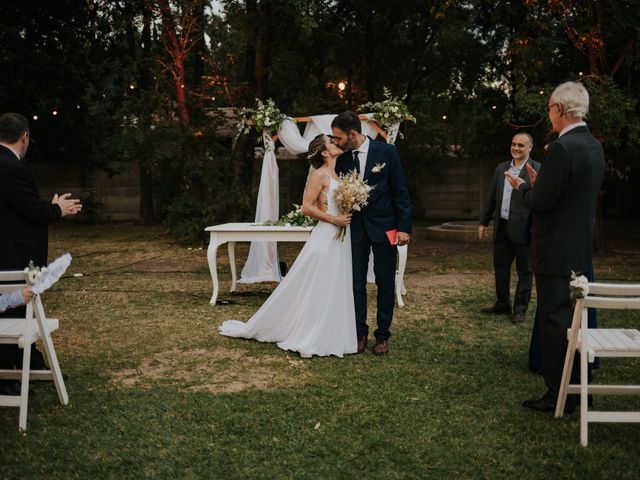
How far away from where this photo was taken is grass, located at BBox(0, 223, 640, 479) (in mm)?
3777

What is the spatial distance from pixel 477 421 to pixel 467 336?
8.28 ft

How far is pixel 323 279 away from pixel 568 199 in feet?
8.06

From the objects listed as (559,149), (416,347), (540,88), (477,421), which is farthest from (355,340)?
(540,88)

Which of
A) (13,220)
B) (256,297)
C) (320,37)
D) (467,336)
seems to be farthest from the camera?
(320,37)

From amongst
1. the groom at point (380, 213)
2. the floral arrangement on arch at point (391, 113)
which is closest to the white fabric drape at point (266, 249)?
the floral arrangement on arch at point (391, 113)

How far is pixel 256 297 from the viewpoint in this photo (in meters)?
9.23

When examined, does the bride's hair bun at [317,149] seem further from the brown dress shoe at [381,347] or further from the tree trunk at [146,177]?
the tree trunk at [146,177]

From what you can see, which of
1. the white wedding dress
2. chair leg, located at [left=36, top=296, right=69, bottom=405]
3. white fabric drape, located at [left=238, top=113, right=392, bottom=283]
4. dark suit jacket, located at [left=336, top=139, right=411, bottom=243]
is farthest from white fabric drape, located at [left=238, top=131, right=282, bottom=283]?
chair leg, located at [left=36, top=296, right=69, bottom=405]

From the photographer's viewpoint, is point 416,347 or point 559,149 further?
point 416,347

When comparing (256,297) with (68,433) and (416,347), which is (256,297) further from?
(68,433)

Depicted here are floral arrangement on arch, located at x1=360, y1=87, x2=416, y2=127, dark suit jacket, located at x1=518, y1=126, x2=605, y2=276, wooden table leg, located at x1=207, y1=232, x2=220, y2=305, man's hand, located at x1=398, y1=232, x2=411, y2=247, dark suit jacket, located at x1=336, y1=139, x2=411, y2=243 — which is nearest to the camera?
dark suit jacket, located at x1=518, y1=126, x2=605, y2=276

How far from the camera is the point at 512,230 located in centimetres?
750

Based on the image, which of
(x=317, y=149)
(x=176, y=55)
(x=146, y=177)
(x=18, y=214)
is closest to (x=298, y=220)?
(x=317, y=149)

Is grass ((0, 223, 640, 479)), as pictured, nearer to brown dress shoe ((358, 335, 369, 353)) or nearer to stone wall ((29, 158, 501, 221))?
brown dress shoe ((358, 335, 369, 353))
